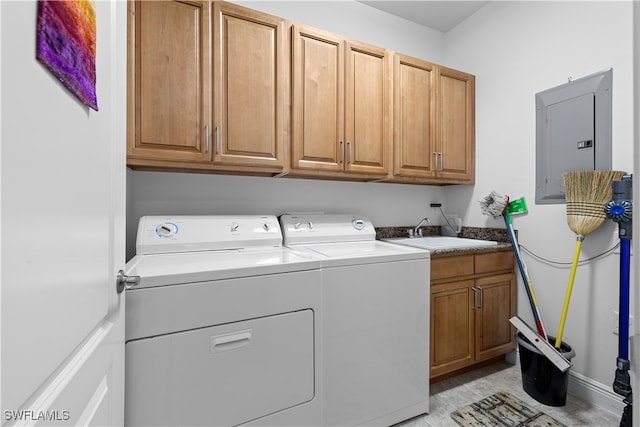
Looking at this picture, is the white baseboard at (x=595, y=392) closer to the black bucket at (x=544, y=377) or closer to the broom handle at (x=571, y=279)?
the black bucket at (x=544, y=377)

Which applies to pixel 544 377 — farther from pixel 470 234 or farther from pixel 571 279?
pixel 470 234

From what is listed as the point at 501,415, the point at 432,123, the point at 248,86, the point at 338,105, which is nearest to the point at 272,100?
the point at 248,86

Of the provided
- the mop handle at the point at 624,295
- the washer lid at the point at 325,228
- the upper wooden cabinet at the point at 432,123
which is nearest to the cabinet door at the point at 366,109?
the upper wooden cabinet at the point at 432,123

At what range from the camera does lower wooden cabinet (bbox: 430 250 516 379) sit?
194cm

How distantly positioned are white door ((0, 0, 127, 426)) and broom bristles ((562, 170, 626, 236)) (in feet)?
7.53

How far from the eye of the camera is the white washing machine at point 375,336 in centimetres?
144

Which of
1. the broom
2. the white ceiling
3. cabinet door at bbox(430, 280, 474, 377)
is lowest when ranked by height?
cabinet door at bbox(430, 280, 474, 377)

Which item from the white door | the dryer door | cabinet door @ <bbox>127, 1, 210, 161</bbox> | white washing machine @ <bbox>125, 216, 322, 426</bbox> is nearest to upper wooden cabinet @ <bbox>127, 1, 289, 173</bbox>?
cabinet door @ <bbox>127, 1, 210, 161</bbox>

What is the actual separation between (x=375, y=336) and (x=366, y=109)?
4.96 ft

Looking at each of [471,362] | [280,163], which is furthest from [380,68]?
[471,362]

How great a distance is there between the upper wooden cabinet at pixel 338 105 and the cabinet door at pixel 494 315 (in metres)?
1.17

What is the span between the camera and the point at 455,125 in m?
2.47

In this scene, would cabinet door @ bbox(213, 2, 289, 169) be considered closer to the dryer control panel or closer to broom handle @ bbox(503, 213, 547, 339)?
the dryer control panel

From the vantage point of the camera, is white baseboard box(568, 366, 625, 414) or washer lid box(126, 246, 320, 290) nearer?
washer lid box(126, 246, 320, 290)
